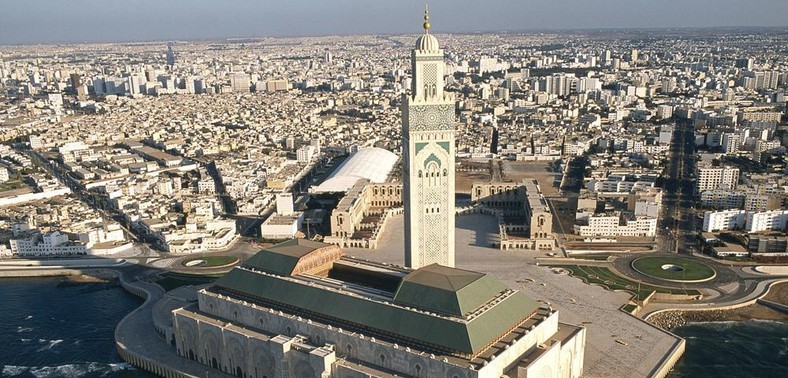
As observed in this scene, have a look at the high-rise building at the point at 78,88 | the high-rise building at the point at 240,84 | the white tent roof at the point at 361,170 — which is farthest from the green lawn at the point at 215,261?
the high-rise building at the point at 240,84

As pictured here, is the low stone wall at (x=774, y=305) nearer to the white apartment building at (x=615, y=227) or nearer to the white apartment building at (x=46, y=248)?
the white apartment building at (x=615, y=227)

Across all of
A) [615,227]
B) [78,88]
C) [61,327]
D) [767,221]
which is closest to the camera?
[61,327]

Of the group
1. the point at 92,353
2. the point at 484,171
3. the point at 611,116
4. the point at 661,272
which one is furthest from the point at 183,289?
the point at 611,116

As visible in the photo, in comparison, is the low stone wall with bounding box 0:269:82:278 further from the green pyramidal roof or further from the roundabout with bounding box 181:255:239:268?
the green pyramidal roof

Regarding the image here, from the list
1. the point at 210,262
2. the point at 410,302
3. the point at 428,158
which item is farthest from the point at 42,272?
the point at 410,302

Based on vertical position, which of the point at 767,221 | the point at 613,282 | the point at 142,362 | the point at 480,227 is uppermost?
the point at 767,221

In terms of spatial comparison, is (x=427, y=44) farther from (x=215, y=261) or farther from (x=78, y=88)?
(x=78, y=88)
